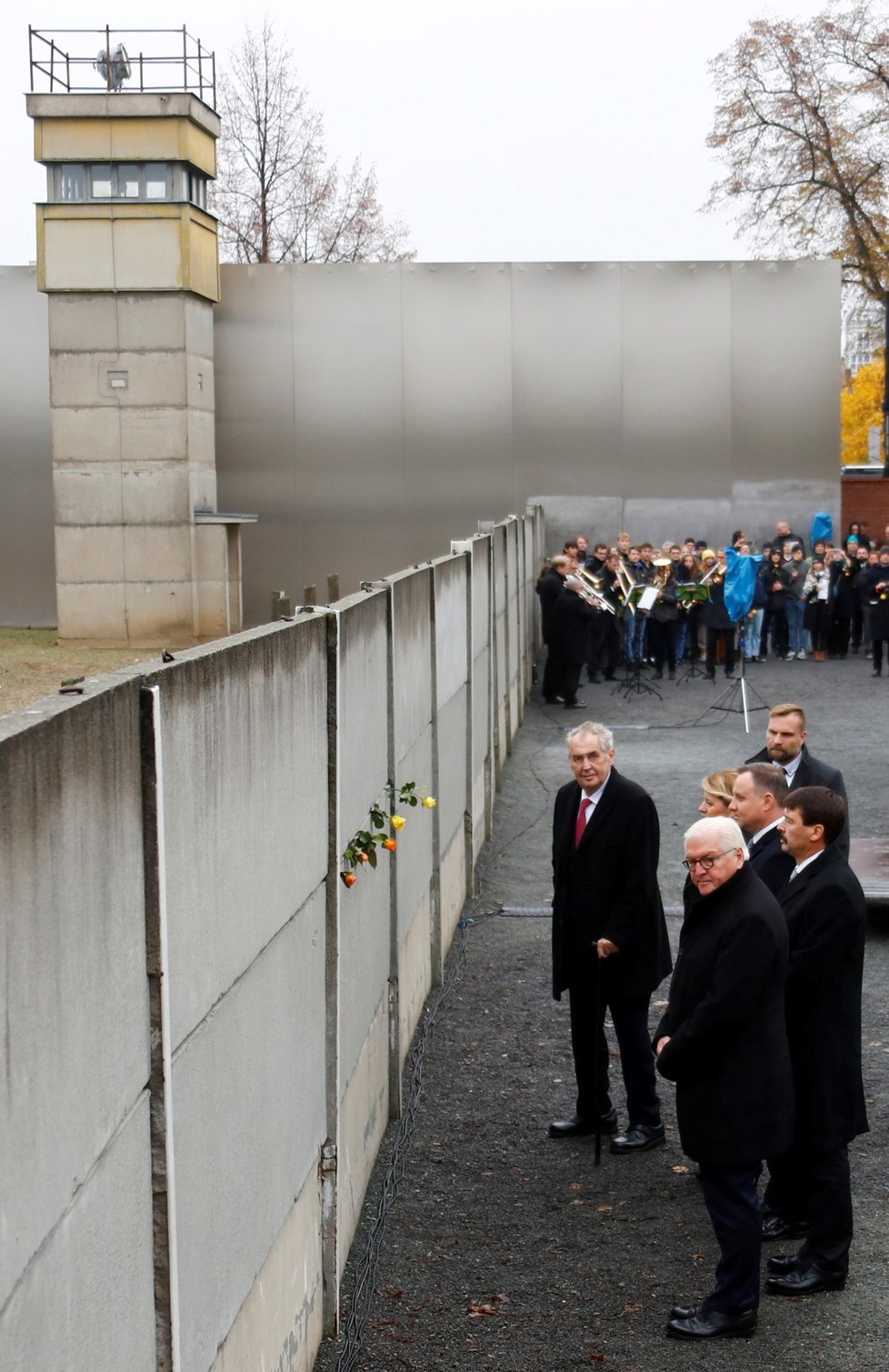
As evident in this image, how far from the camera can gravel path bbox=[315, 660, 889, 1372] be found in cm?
589

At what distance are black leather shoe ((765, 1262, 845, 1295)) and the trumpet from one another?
715 inches

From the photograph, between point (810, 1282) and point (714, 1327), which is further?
point (810, 1282)

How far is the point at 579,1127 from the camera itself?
8.03 meters

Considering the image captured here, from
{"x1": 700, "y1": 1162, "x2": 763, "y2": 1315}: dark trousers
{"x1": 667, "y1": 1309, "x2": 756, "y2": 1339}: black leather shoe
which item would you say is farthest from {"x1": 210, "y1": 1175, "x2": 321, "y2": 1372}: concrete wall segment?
{"x1": 700, "y1": 1162, "x2": 763, "y2": 1315}: dark trousers

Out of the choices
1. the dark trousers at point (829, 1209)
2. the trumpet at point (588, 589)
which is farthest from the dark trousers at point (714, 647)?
the dark trousers at point (829, 1209)

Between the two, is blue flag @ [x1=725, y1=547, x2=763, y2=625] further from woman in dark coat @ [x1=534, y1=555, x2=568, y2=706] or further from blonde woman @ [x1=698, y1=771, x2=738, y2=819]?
blonde woman @ [x1=698, y1=771, x2=738, y2=819]

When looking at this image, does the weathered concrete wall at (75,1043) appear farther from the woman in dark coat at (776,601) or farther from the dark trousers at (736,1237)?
the woman in dark coat at (776,601)

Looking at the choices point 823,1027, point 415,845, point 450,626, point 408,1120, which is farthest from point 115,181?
point 823,1027

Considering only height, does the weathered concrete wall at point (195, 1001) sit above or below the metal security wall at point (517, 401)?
below

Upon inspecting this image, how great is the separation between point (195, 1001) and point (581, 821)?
4180mm

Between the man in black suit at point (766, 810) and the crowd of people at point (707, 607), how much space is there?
56.1 feet

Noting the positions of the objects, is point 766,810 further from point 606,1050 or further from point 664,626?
point 664,626

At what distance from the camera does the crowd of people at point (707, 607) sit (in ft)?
84.2

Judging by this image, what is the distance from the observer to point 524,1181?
7.52m
